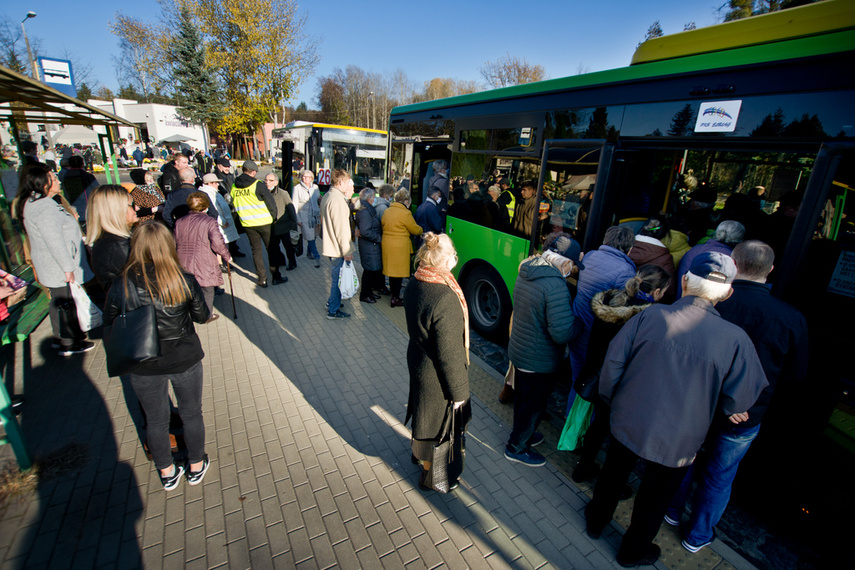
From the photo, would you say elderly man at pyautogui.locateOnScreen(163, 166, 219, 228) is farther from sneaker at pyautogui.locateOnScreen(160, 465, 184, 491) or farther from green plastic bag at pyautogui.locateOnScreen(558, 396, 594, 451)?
green plastic bag at pyautogui.locateOnScreen(558, 396, 594, 451)

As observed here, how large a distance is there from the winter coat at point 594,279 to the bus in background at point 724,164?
759mm

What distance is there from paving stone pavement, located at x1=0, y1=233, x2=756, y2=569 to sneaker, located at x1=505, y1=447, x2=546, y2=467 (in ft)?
0.19

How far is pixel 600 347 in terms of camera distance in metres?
2.74

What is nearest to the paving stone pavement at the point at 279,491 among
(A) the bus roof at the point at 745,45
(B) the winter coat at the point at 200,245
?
(B) the winter coat at the point at 200,245

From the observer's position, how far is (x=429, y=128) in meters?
6.34

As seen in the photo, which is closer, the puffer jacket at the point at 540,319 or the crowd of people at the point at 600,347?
the crowd of people at the point at 600,347

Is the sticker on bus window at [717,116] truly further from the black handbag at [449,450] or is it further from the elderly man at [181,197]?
Result: the elderly man at [181,197]

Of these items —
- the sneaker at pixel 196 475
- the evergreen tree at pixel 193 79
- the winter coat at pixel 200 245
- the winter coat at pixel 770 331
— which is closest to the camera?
the winter coat at pixel 770 331

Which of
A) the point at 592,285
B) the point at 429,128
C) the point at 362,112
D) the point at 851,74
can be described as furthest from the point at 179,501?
the point at 362,112

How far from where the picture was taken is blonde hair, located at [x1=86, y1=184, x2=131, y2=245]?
135 inches

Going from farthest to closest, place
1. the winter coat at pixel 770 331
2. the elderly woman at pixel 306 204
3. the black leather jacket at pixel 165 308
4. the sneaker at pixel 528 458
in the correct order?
1. the elderly woman at pixel 306 204
2. the sneaker at pixel 528 458
3. the black leather jacket at pixel 165 308
4. the winter coat at pixel 770 331

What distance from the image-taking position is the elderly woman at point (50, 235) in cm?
376

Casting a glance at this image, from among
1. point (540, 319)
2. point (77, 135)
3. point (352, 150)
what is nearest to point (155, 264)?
point (540, 319)

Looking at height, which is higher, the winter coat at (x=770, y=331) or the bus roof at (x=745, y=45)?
the bus roof at (x=745, y=45)
